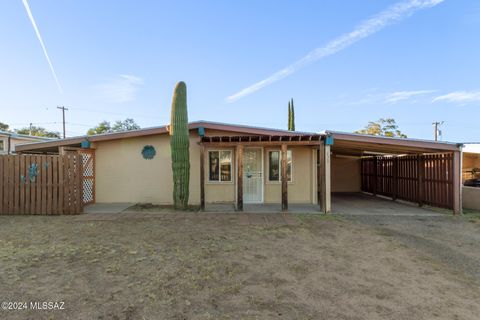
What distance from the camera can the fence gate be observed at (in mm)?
10078

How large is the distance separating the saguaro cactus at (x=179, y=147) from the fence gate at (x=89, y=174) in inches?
145

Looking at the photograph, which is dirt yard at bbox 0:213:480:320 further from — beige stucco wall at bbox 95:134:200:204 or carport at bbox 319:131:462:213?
beige stucco wall at bbox 95:134:200:204

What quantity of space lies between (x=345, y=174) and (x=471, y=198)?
714 centimetres

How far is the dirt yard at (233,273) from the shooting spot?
2.91 meters

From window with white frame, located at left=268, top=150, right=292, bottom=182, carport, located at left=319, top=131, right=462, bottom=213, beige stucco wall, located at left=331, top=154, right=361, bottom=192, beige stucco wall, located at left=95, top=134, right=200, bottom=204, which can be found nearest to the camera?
carport, located at left=319, top=131, right=462, bottom=213

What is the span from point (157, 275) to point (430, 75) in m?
19.1

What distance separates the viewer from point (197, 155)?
10.4m

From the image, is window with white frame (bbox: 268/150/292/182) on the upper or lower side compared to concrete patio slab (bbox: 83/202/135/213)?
upper

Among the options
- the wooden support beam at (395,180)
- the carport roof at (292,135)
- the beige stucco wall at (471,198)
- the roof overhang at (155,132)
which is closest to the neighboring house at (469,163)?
the wooden support beam at (395,180)

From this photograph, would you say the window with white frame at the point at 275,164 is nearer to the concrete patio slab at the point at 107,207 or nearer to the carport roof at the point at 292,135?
the carport roof at the point at 292,135

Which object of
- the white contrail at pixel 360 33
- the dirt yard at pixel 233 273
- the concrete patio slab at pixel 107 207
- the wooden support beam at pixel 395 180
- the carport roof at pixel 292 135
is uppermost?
the white contrail at pixel 360 33

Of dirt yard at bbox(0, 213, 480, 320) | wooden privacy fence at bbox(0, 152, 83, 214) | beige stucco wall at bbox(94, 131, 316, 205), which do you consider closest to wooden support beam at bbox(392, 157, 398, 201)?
beige stucco wall at bbox(94, 131, 316, 205)

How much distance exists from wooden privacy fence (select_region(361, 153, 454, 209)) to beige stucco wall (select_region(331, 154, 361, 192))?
5.51ft

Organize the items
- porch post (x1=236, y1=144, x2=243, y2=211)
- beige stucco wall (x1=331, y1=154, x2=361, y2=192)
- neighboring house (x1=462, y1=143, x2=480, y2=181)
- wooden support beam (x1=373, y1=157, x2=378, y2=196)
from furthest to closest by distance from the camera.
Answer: beige stucco wall (x1=331, y1=154, x2=361, y2=192) → neighboring house (x1=462, y1=143, x2=480, y2=181) → wooden support beam (x1=373, y1=157, x2=378, y2=196) → porch post (x1=236, y1=144, x2=243, y2=211)
